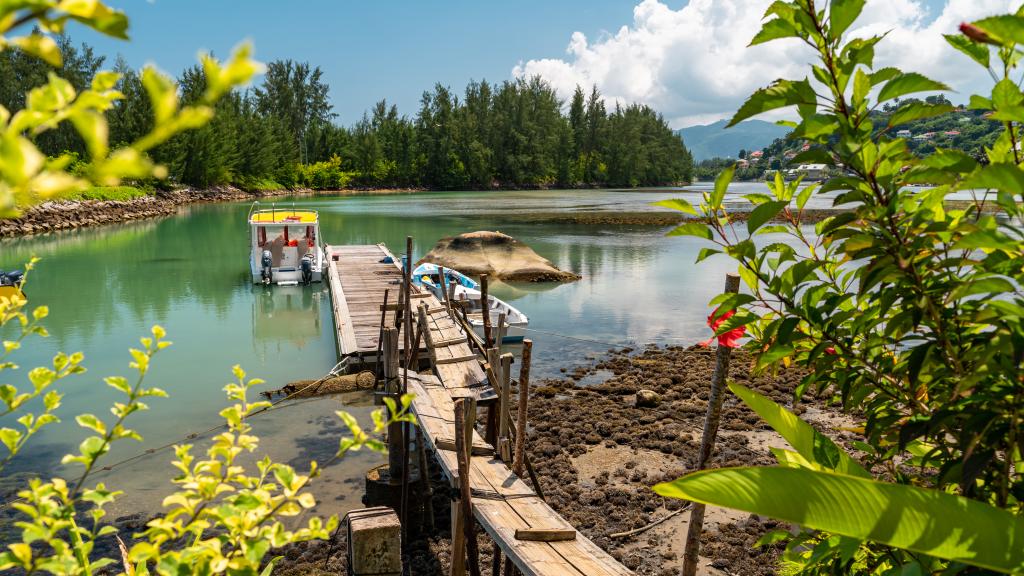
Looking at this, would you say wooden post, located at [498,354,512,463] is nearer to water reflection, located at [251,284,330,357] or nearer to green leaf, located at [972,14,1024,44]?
green leaf, located at [972,14,1024,44]

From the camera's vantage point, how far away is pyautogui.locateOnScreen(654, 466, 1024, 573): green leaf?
3.92 feet

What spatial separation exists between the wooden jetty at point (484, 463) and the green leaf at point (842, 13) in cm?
350

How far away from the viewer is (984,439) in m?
1.47

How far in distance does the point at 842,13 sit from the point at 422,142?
333 ft

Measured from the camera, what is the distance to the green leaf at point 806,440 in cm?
174

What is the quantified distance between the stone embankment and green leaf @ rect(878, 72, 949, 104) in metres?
Answer: 30.6

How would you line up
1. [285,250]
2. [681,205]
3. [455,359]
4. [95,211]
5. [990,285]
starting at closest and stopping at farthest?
1. [990,285]
2. [681,205]
3. [455,359]
4. [285,250]
5. [95,211]

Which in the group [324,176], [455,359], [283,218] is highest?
[324,176]

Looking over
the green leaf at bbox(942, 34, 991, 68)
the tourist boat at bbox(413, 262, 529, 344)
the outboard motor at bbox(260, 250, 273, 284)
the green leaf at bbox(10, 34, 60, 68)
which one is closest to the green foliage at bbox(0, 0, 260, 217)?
the green leaf at bbox(10, 34, 60, 68)

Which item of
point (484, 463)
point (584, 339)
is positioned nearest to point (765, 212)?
point (484, 463)

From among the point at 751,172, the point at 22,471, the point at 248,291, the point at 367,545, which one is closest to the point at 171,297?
the point at 248,291

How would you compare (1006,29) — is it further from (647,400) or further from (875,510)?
(647,400)

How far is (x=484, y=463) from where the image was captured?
19.9 ft

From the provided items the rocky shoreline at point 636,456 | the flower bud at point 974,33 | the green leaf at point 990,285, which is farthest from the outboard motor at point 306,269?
the flower bud at point 974,33
